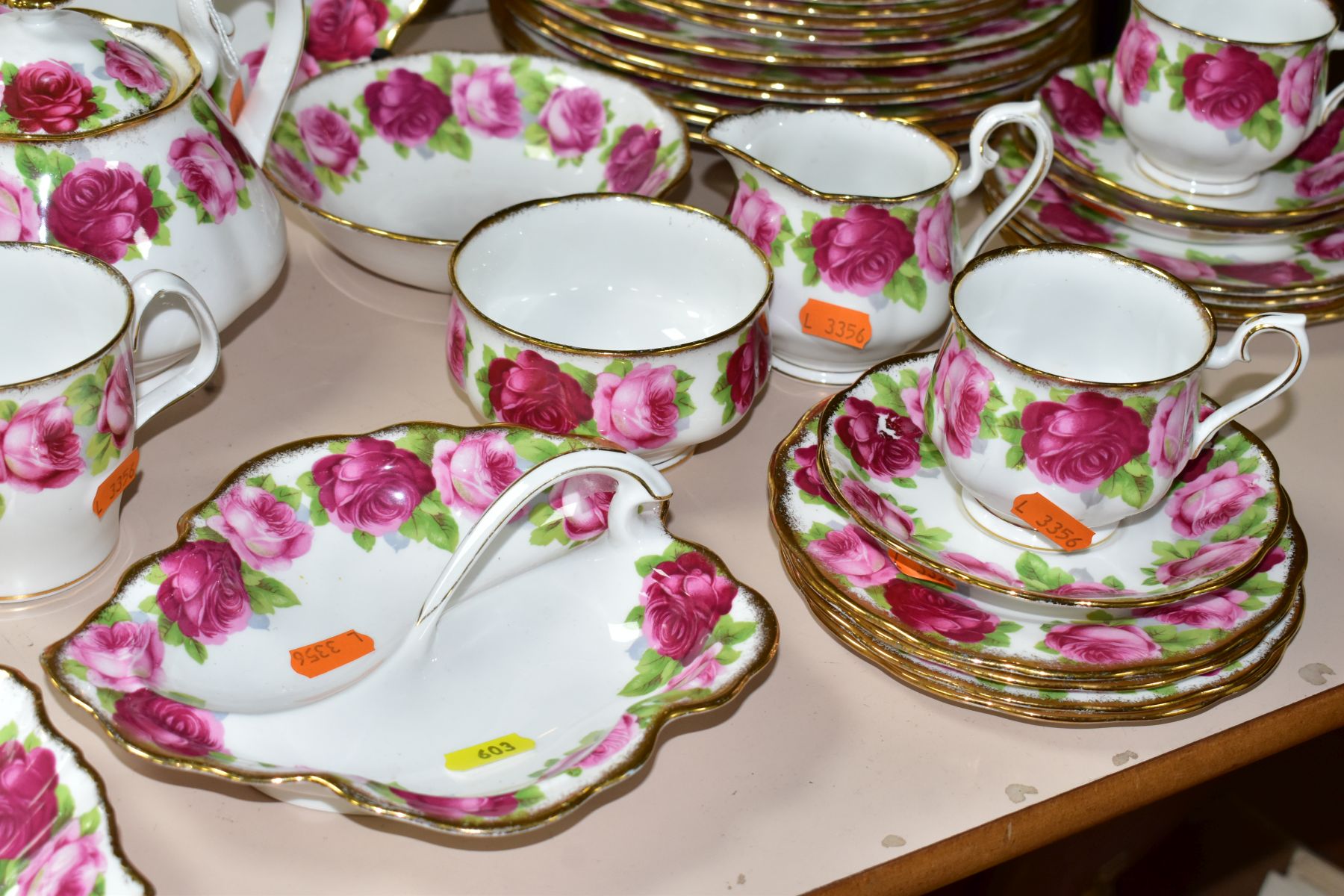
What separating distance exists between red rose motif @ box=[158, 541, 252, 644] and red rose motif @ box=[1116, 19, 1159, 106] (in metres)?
0.67

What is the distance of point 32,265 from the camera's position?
0.74 meters

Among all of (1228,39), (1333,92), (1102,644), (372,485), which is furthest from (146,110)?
(1333,92)

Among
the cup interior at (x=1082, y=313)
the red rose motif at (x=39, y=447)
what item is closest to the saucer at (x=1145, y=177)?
the cup interior at (x=1082, y=313)

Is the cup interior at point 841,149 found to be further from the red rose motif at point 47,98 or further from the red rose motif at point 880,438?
the red rose motif at point 47,98

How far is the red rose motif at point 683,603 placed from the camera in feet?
2.16

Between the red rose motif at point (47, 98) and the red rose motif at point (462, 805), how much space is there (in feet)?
1.34

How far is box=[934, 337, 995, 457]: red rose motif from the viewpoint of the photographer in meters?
0.68

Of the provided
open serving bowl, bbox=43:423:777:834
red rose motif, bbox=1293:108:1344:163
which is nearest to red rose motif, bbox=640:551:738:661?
open serving bowl, bbox=43:423:777:834

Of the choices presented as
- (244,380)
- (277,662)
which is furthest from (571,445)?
(244,380)

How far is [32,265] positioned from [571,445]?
1.00 ft

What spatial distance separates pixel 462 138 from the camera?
104 cm

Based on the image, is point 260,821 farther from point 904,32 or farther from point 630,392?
point 904,32

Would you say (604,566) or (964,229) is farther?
(964,229)

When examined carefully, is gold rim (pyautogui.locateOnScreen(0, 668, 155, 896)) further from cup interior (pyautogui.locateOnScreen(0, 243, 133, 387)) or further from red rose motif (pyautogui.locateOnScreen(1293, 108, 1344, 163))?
red rose motif (pyautogui.locateOnScreen(1293, 108, 1344, 163))
